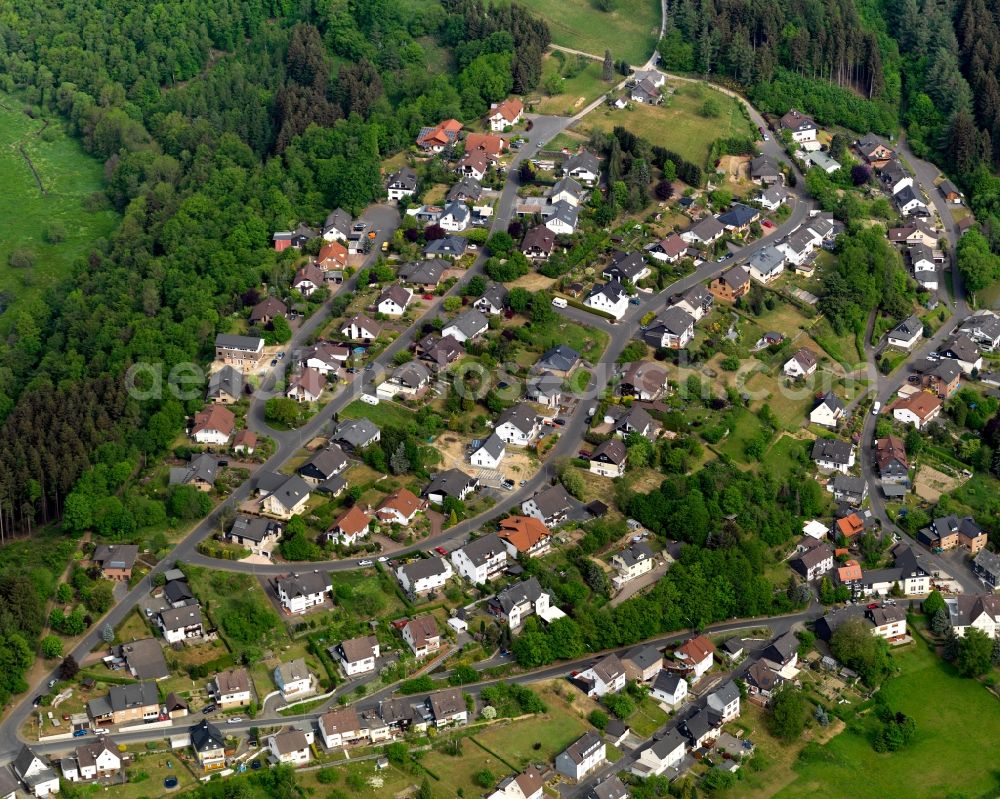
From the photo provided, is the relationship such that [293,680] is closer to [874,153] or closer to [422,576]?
[422,576]

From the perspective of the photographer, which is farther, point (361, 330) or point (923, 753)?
point (361, 330)

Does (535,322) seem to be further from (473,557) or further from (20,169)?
(20,169)

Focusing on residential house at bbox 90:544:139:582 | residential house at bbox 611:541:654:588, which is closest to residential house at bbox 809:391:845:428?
residential house at bbox 611:541:654:588

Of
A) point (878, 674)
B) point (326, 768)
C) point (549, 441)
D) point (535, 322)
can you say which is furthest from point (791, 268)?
point (326, 768)

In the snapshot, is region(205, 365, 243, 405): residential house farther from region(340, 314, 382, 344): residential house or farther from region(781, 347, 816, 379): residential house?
region(781, 347, 816, 379): residential house

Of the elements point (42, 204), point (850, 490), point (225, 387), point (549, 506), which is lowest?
point (42, 204)

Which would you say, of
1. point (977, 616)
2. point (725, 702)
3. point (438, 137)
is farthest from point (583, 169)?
point (725, 702)
